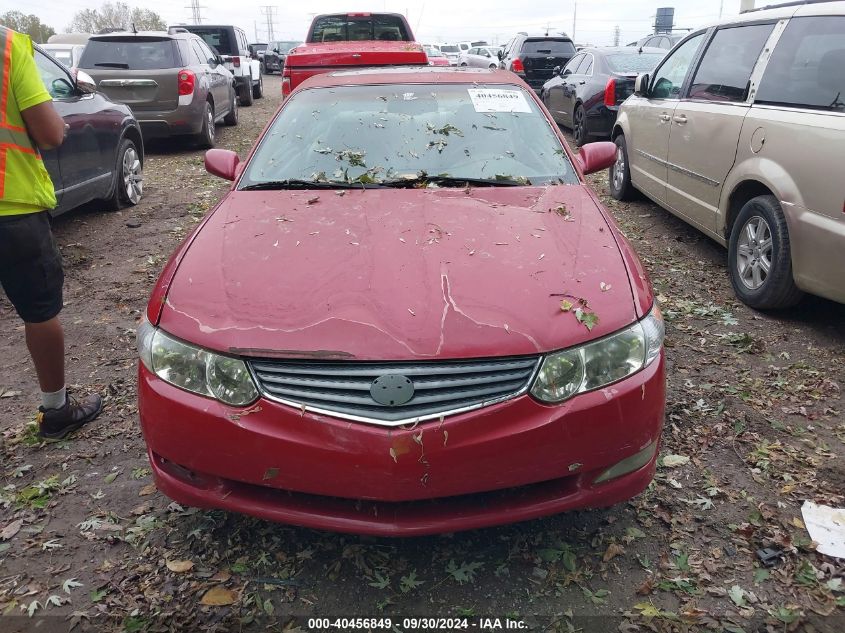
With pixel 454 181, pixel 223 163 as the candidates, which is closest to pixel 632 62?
pixel 454 181

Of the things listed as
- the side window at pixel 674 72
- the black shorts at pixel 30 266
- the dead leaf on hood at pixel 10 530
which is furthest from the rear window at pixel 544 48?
the dead leaf on hood at pixel 10 530

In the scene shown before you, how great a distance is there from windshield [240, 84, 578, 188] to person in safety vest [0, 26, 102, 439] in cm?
89

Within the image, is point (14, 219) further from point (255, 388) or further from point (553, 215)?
point (553, 215)

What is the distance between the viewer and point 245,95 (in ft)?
56.6

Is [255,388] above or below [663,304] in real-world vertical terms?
above

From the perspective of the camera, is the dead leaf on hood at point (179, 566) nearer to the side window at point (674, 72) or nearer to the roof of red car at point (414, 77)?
the roof of red car at point (414, 77)

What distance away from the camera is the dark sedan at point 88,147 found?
5734 mm

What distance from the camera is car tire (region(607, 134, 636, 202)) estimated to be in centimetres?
716

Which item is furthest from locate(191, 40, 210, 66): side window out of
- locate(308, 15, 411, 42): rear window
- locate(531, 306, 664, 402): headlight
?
locate(531, 306, 664, 402): headlight

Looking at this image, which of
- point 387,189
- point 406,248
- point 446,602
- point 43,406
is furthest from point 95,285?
point 446,602

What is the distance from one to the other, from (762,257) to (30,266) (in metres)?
4.13

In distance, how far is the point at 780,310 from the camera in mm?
4441

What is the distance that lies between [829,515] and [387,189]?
89.6 inches

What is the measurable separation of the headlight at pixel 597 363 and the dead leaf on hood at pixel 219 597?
4.03ft
